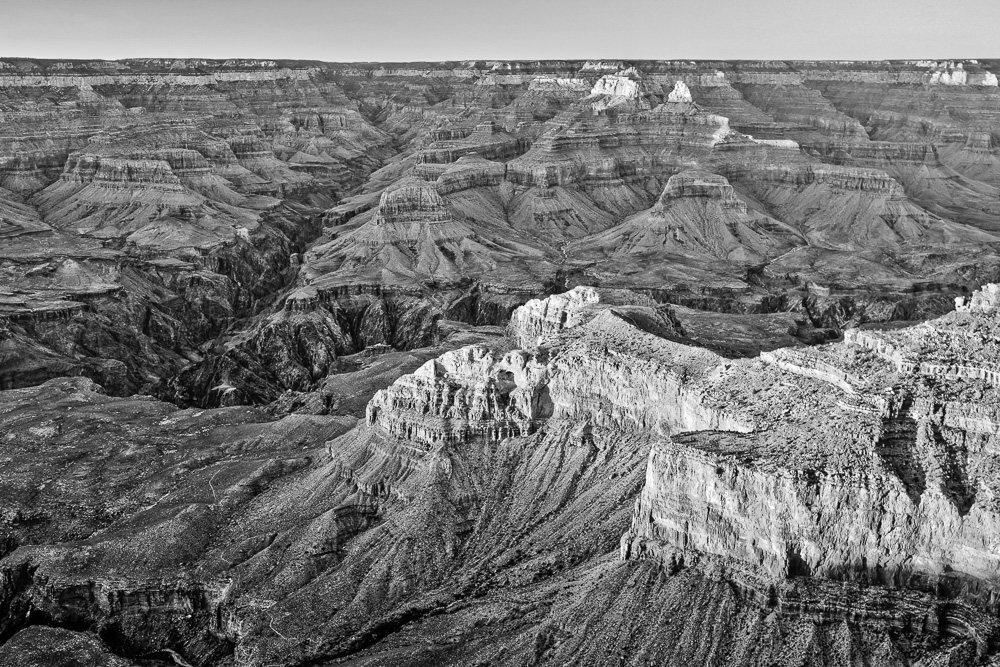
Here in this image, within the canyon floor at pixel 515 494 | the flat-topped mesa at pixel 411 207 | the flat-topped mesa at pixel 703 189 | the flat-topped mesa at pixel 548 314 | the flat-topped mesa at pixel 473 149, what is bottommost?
the canyon floor at pixel 515 494

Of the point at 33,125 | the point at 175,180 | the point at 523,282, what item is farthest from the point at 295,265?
the point at 33,125

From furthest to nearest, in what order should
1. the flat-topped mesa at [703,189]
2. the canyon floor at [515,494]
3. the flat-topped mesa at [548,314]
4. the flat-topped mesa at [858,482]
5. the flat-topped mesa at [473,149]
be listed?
the flat-topped mesa at [473,149] → the flat-topped mesa at [703,189] → the flat-topped mesa at [548,314] → the canyon floor at [515,494] → the flat-topped mesa at [858,482]

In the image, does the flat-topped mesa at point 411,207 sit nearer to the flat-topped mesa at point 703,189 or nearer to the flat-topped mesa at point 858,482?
the flat-topped mesa at point 703,189

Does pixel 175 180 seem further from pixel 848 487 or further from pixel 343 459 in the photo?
pixel 848 487

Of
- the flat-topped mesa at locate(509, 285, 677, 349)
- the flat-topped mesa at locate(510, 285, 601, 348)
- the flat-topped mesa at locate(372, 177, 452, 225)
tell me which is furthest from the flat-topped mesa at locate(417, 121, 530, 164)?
the flat-topped mesa at locate(509, 285, 677, 349)

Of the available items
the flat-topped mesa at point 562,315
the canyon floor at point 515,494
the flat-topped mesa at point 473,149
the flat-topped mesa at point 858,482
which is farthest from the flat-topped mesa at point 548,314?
the flat-topped mesa at point 473,149

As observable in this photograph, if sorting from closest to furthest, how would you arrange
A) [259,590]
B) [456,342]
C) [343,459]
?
[259,590]
[343,459]
[456,342]
